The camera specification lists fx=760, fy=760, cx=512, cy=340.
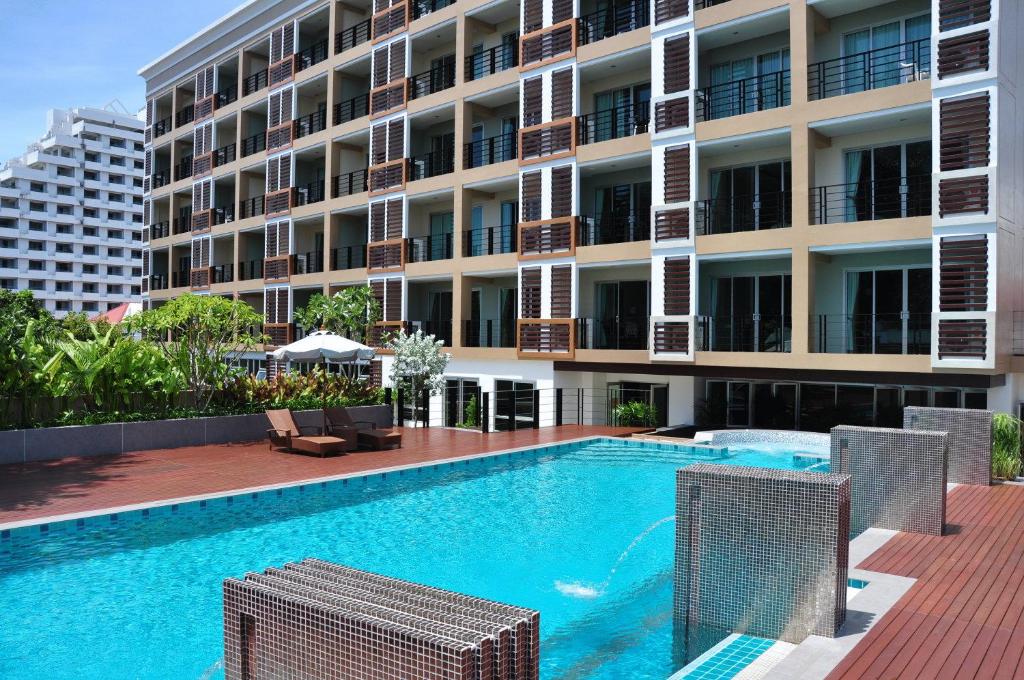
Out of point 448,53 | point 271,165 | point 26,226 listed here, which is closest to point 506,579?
point 448,53

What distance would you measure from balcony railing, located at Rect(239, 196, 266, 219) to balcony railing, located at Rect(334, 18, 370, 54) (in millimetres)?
9193

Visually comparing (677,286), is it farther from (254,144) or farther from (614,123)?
(254,144)

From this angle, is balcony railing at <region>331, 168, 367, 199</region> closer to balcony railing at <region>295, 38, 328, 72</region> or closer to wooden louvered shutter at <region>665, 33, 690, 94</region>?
balcony railing at <region>295, 38, 328, 72</region>

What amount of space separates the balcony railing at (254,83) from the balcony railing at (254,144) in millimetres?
2141

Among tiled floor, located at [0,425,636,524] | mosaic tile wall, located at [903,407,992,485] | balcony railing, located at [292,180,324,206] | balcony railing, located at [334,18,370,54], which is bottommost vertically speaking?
tiled floor, located at [0,425,636,524]

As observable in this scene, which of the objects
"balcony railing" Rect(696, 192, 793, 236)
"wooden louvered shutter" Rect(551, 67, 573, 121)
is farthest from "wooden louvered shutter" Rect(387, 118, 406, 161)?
"balcony railing" Rect(696, 192, 793, 236)

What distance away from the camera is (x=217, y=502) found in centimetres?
1163

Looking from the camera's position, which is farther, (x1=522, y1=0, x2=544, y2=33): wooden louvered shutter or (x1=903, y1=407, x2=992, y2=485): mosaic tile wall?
(x1=522, y1=0, x2=544, y2=33): wooden louvered shutter

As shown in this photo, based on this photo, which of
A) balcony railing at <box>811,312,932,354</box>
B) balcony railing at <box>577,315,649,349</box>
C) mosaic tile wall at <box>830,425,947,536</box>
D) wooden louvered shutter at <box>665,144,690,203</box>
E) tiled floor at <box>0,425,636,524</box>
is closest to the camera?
mosaic tile wall at <box>830,425,947,536</box>

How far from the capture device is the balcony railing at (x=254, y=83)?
3716 centimetres

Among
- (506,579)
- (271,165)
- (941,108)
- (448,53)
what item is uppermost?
(448,53)

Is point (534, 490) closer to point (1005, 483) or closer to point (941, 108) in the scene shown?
point (1005, 483)

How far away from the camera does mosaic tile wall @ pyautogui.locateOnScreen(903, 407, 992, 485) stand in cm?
1178

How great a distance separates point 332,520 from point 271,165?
2744 cm
